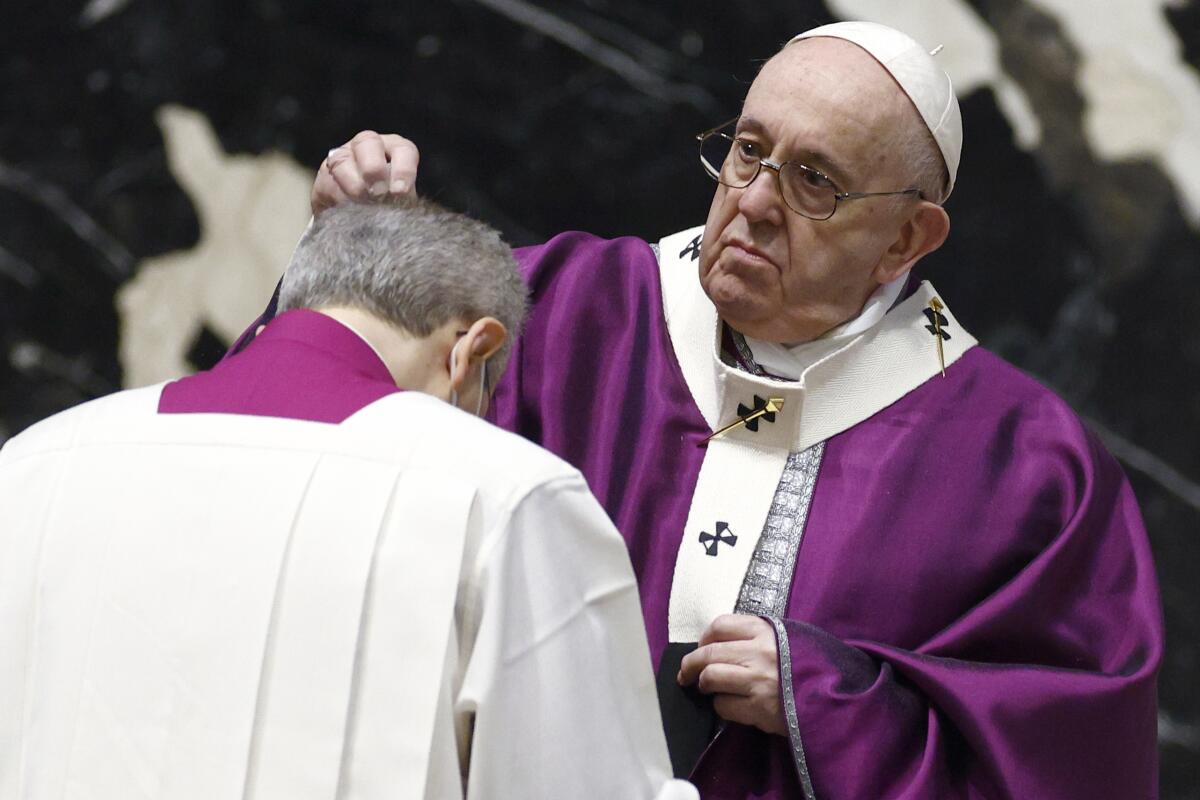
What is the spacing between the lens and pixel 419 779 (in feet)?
6.59

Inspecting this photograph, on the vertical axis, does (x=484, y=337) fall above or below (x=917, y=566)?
A: above

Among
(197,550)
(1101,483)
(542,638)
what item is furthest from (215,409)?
(1101,483)

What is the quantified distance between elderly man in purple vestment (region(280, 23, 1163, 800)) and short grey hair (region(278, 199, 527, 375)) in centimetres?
66

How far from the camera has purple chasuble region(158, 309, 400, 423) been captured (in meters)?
2.12

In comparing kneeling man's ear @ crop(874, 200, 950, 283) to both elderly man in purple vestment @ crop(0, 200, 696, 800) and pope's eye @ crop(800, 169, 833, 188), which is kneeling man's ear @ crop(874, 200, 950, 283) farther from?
Answer: elderly man in purple vestment @ crop(0, 200, 696, 800)

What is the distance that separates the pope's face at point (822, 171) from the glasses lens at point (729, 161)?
0.07 feet

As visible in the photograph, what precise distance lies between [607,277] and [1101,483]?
0.99 m

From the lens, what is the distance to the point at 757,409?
125 inches

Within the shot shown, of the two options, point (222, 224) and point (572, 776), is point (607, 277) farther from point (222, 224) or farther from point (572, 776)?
point (222, 224)

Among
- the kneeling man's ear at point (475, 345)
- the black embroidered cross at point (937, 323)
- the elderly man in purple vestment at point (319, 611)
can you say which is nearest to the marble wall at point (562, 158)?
the black embroidered cross at point (937, 323)

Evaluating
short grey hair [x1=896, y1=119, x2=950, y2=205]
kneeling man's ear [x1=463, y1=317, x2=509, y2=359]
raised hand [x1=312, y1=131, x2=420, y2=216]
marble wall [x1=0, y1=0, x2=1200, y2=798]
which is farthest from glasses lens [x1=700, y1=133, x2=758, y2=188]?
marble wall [x1=0, y1=0, x2=1200, y2=798]

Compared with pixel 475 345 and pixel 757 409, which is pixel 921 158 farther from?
pixel 475 345

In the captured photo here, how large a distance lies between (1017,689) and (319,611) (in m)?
1.33

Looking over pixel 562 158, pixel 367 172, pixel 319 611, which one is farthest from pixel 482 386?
pixel 562 158
